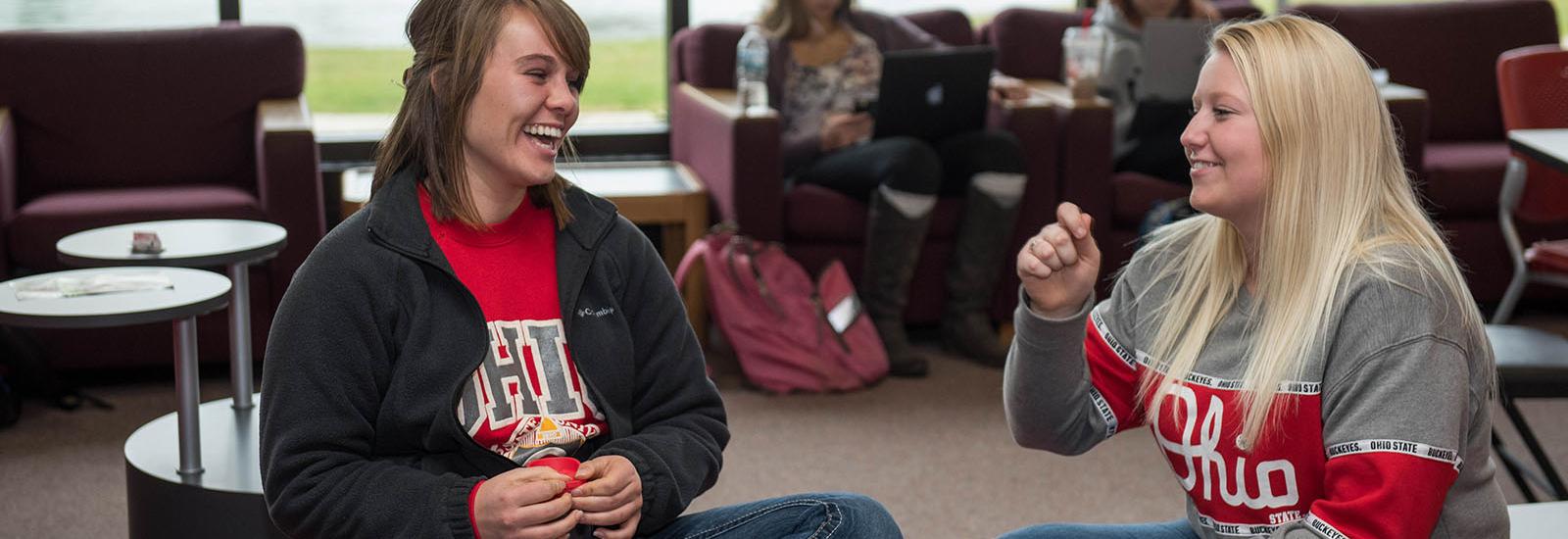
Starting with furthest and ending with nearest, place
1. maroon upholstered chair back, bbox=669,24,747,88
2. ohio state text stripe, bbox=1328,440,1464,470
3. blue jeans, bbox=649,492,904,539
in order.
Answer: maroon upholstered chair back, bbox=669,24,747,88 < blue jeans, bbox=649,492,904,539 < ohio state text stripe, bbox=1328,440,1464,470

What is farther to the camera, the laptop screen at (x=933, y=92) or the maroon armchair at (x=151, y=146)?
the laptop screen at (x=933, y=92)

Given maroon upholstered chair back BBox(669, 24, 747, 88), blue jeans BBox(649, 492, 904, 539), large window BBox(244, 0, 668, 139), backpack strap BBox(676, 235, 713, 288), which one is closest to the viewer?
blue jeans BBox(649, 492, 904, 539)

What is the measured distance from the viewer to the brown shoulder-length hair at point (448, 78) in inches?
59.6

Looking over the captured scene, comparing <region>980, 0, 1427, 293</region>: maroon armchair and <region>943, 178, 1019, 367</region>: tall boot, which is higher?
<region>980, 0, 1427, 293</region>: maroon armchair

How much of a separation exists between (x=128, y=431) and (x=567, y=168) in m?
1.22

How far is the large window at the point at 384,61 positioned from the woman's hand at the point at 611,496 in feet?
10.5

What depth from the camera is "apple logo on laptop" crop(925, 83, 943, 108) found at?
3732 mm

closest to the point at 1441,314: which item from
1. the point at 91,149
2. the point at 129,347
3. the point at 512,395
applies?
the point at 512,395

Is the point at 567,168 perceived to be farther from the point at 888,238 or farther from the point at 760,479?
the point at 760,479

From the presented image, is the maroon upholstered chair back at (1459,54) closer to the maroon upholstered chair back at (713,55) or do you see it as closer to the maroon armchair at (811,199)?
the maroon armchair at (811,199)

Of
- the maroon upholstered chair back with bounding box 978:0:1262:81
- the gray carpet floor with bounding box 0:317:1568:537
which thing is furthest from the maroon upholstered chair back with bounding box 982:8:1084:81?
the gray carpet floor with bounding box 0:317:1568:537

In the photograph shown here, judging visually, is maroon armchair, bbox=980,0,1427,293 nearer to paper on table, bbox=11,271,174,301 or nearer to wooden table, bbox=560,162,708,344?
wooden table, bbox=560,162,708,344

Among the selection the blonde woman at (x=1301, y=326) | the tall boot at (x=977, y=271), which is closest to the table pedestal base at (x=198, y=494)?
the blonde woman at (x=1301, y=326)

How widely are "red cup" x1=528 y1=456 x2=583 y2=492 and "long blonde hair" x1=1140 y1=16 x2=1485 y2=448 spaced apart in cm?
63
